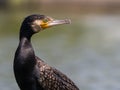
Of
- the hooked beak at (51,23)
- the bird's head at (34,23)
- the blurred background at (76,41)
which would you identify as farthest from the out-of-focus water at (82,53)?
the bird's head at (34,23)

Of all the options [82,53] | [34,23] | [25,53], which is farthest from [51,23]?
[82,53]

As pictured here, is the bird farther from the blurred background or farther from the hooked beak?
the blurred background

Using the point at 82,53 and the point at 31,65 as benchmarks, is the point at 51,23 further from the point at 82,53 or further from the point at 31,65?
the point at 82,53

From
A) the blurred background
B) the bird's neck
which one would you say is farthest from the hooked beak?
the blurred background

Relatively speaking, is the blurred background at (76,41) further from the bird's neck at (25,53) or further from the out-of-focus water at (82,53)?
the bird's neck at (25,53)

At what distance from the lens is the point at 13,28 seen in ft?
101

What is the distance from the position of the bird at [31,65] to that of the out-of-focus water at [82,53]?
17.3ft

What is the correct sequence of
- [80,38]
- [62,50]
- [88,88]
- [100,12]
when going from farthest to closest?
1. [100,12]
2. [80,38]
3. [62,50]
4. [88,88]

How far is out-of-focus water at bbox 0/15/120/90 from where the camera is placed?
60.1 feet

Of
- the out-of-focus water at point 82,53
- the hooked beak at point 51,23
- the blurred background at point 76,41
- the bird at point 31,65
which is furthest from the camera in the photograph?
the blurred background at point 76,41

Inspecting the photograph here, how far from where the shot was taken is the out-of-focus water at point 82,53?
18.3m

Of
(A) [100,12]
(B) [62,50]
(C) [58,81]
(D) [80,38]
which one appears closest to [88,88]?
(C) [58,81]

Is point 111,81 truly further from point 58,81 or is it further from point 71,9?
point 71,9

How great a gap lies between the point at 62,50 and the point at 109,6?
43.3 feet
